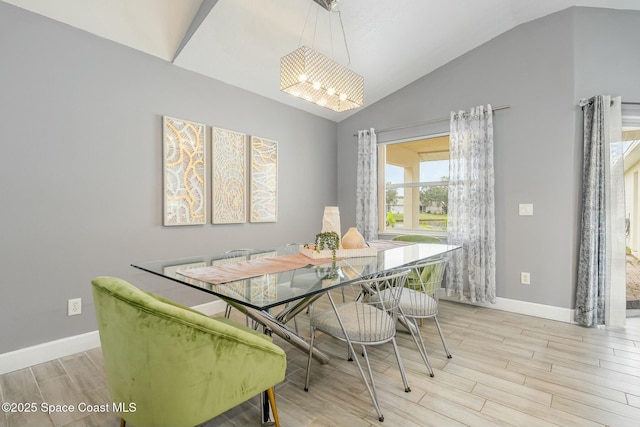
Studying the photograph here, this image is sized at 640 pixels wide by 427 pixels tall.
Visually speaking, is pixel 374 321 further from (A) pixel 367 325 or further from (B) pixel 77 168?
(B) pixel 77 168

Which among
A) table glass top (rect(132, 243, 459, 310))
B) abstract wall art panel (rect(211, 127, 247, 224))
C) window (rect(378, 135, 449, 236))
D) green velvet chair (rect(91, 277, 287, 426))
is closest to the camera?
green velvet chair (rect(91, 277, 287, 426))

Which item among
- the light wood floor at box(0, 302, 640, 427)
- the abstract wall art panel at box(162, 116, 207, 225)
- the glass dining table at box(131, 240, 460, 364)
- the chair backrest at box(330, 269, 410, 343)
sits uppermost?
the abstract wall art panel at box(162, 116, 207, 225)

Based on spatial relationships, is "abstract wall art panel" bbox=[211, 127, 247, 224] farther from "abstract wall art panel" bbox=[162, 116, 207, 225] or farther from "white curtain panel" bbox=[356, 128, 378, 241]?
"white curtain panel" bbox=[356, 128, 378, 241]

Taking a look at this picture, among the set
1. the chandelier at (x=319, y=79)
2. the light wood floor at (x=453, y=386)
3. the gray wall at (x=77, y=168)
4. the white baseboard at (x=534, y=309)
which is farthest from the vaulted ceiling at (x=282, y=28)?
the white baseboard at (x=534, y=309)

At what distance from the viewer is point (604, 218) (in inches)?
111

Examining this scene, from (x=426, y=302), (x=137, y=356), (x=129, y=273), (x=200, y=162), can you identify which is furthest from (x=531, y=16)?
(x=129, y=273)

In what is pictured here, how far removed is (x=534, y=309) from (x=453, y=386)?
1.88 metres

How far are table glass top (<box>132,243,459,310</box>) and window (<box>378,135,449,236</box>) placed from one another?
161 cm

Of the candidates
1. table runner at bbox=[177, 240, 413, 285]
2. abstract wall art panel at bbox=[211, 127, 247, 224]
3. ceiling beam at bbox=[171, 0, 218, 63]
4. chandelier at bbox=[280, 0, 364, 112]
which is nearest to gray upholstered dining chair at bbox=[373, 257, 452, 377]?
table runner at bbox=[177, 240, 413, 285]

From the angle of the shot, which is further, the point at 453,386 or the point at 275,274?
the point at 453,386

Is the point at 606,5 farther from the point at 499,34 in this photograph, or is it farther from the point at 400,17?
the point at 400,17

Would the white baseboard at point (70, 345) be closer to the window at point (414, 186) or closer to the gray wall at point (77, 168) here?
the gray wall at point (77, 168)

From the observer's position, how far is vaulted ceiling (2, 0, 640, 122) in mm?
2447

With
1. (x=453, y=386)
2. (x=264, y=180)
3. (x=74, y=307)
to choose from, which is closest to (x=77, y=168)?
(x=74, y=307)
